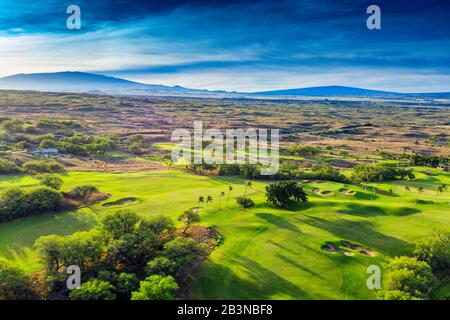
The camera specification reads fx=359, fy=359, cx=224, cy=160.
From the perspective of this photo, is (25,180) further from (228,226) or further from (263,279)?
(263,279)

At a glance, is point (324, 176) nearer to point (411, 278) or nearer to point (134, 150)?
point (411, 278)

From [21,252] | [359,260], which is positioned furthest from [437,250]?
[21,252]

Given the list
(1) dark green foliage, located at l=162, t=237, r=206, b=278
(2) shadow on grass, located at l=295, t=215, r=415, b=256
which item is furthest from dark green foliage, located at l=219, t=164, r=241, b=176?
(1) dark green foliage, located at l=162, t=237, r=206, b=278

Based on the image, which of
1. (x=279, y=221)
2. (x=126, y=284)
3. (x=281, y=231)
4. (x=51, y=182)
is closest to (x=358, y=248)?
(x=281, y=231)

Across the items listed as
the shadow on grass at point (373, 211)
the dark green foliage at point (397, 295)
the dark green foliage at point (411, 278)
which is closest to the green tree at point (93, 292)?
the dark green foliage at point (397, 295)

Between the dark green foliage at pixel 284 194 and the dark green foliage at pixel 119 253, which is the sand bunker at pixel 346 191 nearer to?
the dark green foliage at pixel 284 194
